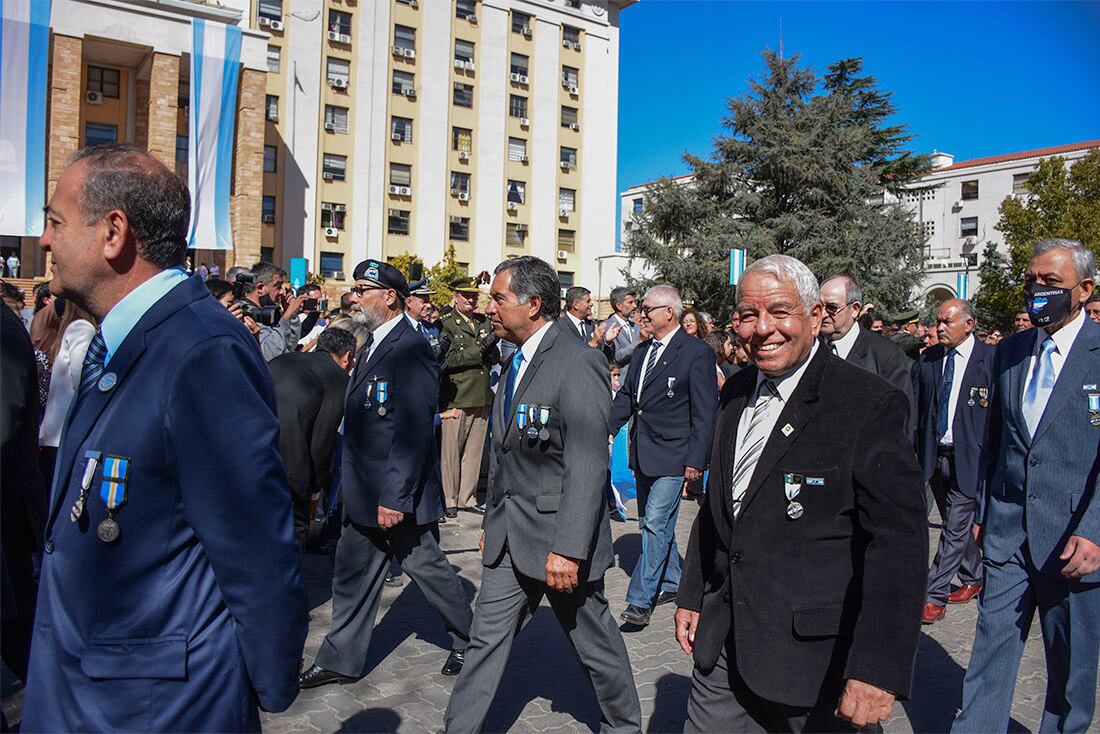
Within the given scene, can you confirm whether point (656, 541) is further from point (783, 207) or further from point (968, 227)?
point (968, 227)

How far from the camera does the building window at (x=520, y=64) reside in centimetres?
5566

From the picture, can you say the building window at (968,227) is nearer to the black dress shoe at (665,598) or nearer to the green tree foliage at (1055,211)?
the green tree foliage at (1055,211)

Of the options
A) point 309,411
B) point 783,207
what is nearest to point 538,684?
point 309,411

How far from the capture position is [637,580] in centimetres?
616

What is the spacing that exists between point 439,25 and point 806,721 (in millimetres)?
54878

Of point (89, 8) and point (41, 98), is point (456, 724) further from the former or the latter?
point (89, 8)

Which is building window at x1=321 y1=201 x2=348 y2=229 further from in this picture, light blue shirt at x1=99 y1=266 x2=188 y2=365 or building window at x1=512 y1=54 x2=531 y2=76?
light blue shirt at x1=99 y1=266 x2=188 y2=365

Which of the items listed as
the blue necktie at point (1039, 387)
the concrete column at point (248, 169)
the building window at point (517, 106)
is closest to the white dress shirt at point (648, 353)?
the blue necktie at point (1039, 387)

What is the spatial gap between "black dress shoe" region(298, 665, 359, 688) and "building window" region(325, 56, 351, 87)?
48666mm

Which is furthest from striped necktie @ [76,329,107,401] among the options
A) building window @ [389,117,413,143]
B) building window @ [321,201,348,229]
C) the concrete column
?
building window @ [389,117,413,143]

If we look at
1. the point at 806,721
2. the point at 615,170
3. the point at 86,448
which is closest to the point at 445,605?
the point at 806,721

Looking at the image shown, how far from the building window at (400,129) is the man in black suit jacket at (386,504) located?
48.7 meters

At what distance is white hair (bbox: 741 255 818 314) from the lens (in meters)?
2.84

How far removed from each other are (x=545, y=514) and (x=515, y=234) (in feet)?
174
